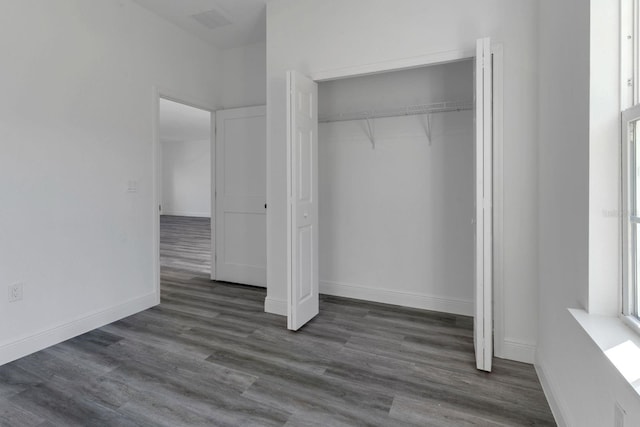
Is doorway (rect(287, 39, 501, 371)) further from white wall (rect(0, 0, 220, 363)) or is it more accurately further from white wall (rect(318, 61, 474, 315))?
white wall (rect(0, 0, 220, 363))

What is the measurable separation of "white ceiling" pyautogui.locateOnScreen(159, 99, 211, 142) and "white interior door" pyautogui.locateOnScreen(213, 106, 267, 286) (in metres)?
2.58

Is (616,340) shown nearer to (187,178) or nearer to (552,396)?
(552,396)

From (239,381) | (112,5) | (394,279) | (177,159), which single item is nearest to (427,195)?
(394,279)

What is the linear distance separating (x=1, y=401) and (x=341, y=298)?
265 cm

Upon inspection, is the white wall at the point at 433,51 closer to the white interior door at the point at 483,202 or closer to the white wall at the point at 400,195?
the white interior door at the point at 483,202

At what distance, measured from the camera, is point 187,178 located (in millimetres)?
12945

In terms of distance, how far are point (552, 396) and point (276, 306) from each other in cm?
218

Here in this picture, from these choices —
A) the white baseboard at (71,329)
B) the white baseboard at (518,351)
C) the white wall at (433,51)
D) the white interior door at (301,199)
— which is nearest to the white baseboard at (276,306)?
the white wall at (433,51)

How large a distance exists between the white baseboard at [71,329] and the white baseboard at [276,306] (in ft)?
3.91

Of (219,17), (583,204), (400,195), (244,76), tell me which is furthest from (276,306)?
(219,17)

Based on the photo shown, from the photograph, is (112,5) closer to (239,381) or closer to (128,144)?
(128,144)

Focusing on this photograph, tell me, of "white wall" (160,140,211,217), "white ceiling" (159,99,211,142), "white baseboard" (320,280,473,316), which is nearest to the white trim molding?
"white baseboard" (320,280,473,316)

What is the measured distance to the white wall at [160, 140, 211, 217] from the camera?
493 inches

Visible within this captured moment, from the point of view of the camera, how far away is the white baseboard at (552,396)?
1.60 metres
